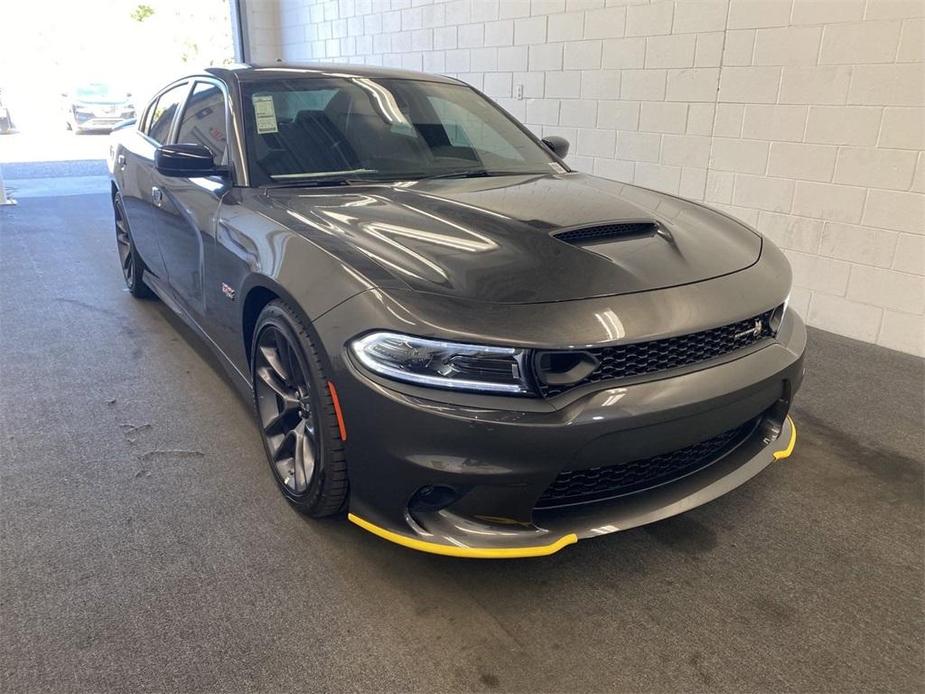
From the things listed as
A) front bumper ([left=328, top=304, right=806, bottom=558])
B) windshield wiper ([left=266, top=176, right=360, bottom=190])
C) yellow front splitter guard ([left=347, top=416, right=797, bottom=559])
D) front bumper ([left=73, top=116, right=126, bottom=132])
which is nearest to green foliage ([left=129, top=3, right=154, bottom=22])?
front bumper ([left=73, top=116, right=126, bottom=132])

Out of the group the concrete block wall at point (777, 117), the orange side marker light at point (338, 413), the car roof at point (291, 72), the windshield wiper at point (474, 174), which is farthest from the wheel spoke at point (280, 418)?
the concrete block wall at point (777, 117)

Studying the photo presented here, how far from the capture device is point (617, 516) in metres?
1.73

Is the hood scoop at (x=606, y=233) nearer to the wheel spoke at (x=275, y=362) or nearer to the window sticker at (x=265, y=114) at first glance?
the wheel spoke at (x=275, y=362)

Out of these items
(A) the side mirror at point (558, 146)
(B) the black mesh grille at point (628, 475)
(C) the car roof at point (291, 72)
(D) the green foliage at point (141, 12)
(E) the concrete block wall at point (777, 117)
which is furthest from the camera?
(D) the green foliage at point (141, 12)

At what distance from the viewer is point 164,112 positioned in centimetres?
350

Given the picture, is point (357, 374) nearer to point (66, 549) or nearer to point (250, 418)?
point (66, 549)

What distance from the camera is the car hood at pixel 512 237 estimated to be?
1.73m

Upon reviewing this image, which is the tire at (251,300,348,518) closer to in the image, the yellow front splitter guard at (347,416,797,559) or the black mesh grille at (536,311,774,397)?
the yellow front splitter guard at (347,416,797,559)

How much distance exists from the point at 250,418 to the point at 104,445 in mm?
539

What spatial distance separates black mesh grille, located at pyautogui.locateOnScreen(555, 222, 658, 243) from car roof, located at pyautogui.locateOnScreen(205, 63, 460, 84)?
1398 millimetres

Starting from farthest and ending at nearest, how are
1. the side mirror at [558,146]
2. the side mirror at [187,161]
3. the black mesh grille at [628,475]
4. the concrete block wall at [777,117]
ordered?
the concrete block wall at [777,117], the side mirror at [558,146], the side mirror at [187,161], the black mesh grille at [628,475]

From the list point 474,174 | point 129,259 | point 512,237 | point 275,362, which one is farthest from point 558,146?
point 129,259

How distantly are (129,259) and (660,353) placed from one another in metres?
3.67

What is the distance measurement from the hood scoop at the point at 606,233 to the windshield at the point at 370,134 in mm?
828
